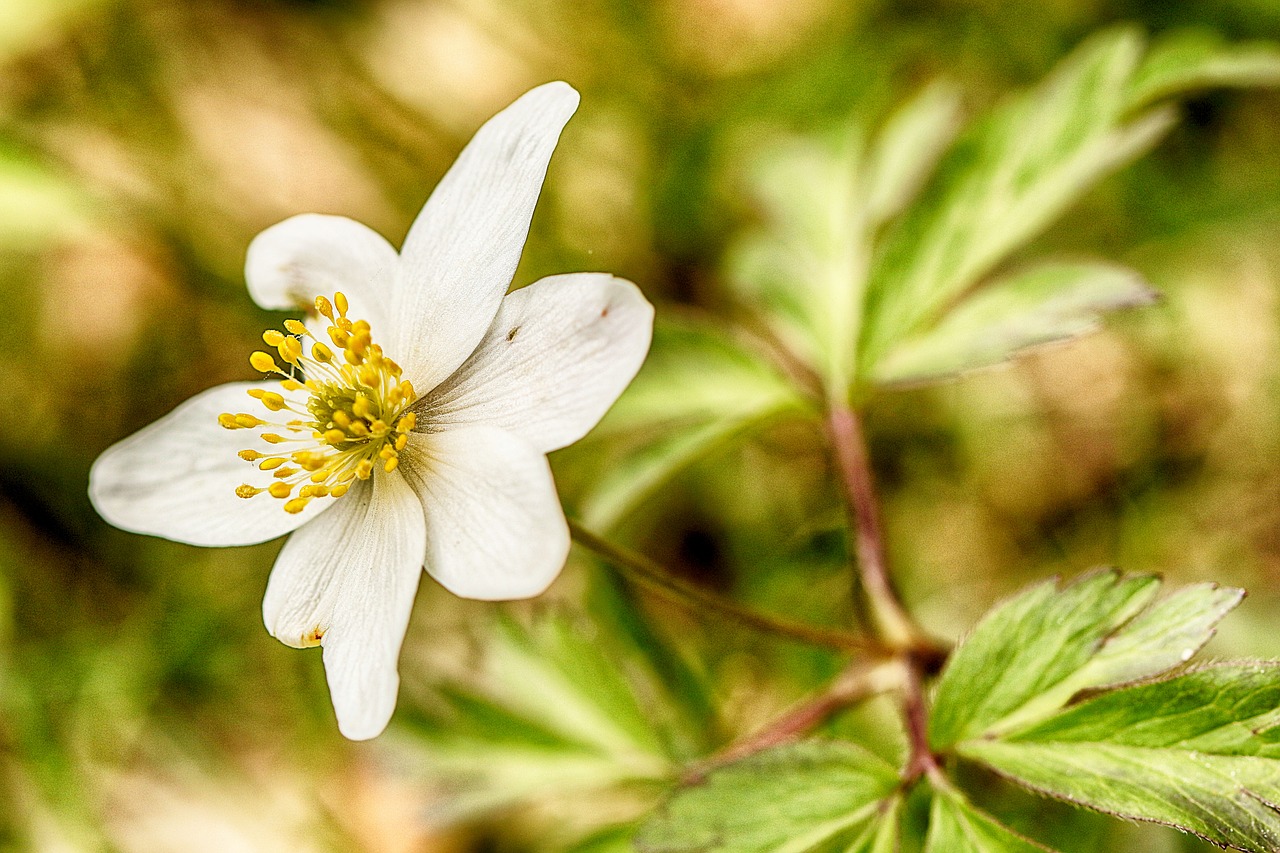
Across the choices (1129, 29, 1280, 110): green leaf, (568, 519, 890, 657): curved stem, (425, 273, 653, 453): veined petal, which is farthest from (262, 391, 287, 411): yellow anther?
(1129, 29, 1280, 110): green leaf

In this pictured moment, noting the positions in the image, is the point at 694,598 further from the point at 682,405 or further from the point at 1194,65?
the point at 1194,65

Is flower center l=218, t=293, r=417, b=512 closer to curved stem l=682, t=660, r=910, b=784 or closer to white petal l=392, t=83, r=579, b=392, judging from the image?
white petal l=392, t=83, r=579, b=392

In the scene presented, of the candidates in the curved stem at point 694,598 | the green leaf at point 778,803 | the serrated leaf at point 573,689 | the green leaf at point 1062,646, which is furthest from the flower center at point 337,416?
the green leaf at point 1062,646

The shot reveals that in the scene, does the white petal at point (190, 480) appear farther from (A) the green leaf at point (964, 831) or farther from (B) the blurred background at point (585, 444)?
(A) the green leaf at point (964, 831)

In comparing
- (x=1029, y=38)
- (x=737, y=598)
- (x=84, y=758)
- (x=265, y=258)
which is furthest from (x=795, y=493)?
(x=84, y=758)

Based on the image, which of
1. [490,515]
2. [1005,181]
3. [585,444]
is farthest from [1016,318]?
[585,444]

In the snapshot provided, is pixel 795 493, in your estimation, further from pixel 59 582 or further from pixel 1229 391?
pixel 59 582
